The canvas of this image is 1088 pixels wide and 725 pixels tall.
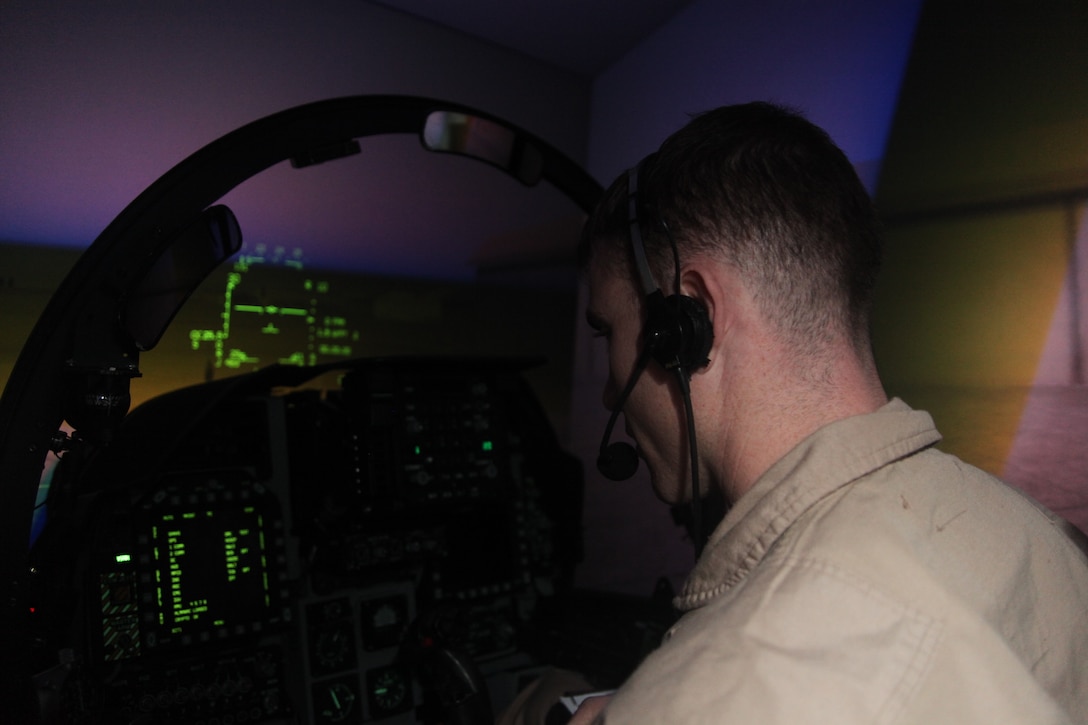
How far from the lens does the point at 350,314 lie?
2.40m

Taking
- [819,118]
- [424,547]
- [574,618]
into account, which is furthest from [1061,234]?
[424,547]

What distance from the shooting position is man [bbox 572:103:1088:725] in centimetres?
52

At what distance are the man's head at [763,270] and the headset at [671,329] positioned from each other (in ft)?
0.03

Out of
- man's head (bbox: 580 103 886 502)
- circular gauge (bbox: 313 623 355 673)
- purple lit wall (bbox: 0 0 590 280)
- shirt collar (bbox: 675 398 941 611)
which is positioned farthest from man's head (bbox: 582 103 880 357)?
purple lit wall (bbox: 0 0 590 280)

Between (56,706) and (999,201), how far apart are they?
1.80 m

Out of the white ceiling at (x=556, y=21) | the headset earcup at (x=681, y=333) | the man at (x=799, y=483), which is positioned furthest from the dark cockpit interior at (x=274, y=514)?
the white ceiling at (x=556, y=21)

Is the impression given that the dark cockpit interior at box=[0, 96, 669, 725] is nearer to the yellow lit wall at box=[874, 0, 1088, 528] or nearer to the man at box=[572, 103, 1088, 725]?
the man at box=[572, 103, 1088, 725]

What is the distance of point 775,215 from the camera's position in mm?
773

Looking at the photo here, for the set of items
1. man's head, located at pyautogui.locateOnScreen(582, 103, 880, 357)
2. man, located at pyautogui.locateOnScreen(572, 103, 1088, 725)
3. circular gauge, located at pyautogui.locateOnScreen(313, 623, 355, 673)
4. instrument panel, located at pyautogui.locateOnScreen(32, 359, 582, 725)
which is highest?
man's head, located at pyautogui.locateOnScreen(582, 103, 880, 357)

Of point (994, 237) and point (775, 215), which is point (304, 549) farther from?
point (994, 237)

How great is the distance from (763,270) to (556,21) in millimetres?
1956

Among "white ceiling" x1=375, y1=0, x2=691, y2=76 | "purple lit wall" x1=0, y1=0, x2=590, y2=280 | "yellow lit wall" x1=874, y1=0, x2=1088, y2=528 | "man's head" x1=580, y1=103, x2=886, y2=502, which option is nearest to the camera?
"man's head" x1=580, y1=103, x2=886, y2=502

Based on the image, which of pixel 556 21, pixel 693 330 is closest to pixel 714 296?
pixel 693 330

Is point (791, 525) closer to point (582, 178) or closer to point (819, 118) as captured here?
point (582, 178)
